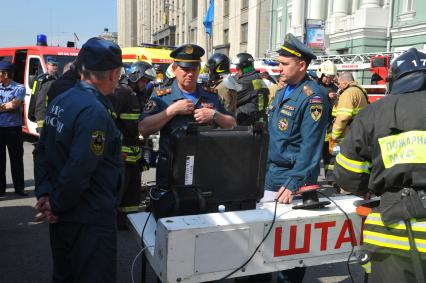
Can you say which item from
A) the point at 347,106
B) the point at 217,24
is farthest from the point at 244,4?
the point at 347,106

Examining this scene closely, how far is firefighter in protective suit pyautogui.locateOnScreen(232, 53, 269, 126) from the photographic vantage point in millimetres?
6037

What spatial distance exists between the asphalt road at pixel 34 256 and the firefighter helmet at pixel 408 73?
85.7 inches

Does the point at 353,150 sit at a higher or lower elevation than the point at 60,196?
higher

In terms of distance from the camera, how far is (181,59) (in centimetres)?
301

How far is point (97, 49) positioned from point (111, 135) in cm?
47

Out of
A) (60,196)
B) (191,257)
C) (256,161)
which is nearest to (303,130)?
(256,161)

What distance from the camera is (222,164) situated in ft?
8.03

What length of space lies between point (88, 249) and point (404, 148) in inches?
65.4

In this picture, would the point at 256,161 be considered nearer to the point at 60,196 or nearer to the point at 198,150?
the point at 198,150

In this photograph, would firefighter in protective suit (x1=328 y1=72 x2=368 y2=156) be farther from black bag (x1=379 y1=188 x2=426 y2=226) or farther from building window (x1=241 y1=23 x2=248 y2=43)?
building window (x1=241 y1=23 x2=248 y2=43)

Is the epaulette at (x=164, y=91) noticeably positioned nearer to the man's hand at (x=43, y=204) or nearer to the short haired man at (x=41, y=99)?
the man's hand at (x=43, y=204)

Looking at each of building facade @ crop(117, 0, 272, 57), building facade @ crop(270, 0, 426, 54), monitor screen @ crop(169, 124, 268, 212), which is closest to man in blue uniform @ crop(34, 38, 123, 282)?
monitor screen @ crop(169, 124, 268, 212)

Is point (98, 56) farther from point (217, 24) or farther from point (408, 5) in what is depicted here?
point (217, 24)

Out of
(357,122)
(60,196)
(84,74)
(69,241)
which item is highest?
(84,74)
